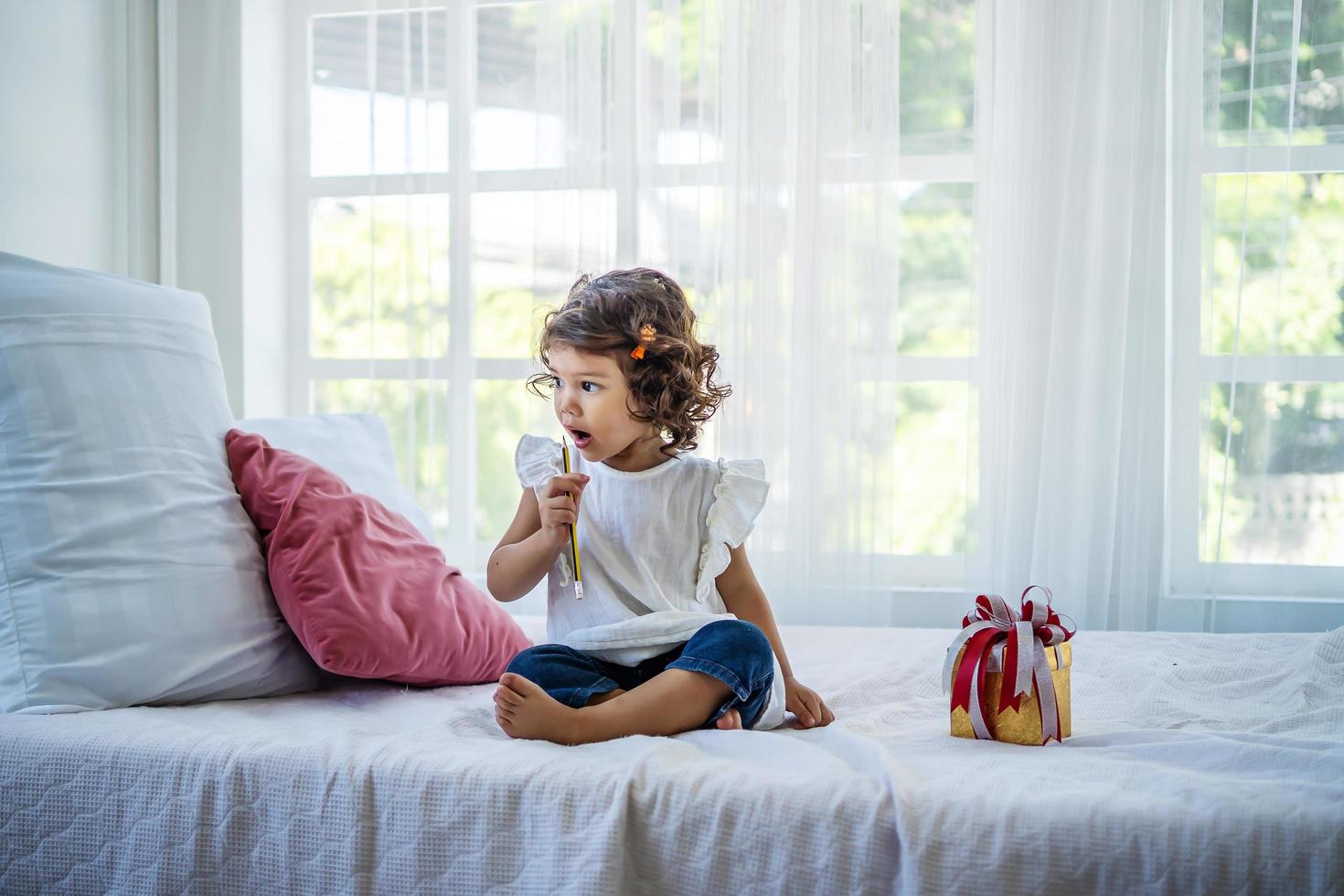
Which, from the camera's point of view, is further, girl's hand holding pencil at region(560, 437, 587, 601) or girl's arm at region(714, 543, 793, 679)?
girl's arm at region(714, 543, 793, 679)

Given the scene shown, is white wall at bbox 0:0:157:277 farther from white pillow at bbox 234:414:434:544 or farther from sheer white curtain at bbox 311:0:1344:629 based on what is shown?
white pillow at bbox 234:414:434:544

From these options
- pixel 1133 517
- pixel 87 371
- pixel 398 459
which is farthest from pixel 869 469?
pixel 87 371

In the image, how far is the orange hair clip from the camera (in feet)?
4.55

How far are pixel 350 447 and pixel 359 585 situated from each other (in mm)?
430

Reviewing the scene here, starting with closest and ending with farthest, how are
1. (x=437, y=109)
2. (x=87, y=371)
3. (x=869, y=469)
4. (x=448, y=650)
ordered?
(x=87, y=371)
(x=448, y=650)
(x=869, y=469)
(x=437, y=109)

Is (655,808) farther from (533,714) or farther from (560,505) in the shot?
(560,505)

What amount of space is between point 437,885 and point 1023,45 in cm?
201

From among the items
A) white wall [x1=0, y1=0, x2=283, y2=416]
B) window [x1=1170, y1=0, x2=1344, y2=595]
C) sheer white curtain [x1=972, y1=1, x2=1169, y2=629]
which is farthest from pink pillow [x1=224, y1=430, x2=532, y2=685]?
window [x1=1170, y1=0, x2=1344, y2=595]

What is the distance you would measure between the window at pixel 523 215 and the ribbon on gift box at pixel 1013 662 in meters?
1.02

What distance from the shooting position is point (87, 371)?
4.25ft

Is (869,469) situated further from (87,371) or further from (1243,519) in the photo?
(87,371)

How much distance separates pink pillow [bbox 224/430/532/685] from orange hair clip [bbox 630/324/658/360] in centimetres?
43

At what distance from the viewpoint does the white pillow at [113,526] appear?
1205 mm

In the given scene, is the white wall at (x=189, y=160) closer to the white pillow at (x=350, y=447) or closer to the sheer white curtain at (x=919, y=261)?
the sheer white curtain at (x=919, y=261)
